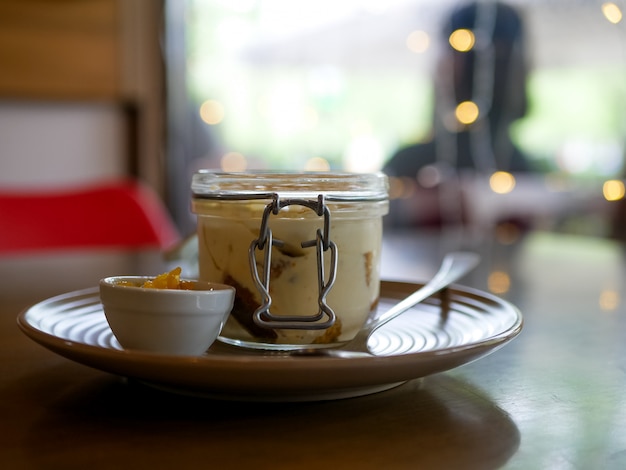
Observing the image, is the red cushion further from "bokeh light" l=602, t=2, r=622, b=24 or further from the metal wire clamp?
"bokeh light" l=602, t=2, r=622, b=24

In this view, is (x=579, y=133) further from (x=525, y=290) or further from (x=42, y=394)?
(x=42, y=394)

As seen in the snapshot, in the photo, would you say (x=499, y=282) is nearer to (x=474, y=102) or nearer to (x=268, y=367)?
(x=268, y=367)

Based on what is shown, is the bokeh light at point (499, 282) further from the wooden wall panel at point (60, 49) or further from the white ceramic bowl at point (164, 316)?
the wooden wall panel at point (60, 49)

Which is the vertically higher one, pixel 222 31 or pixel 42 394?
pixel 222 31

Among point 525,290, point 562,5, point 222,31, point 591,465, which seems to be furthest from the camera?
point 562,5

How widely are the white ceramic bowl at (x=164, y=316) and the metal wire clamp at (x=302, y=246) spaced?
0.02 m

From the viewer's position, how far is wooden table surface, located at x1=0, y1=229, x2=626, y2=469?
0.37m

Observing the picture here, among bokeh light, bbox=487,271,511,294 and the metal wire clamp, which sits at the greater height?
the metal wire clamp

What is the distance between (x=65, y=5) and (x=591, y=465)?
236 cm

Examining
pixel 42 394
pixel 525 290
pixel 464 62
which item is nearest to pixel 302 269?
pixel 42 394

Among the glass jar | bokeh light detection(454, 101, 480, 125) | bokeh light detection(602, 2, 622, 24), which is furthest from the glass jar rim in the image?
bokeh light detection(602, 2, 622, 24)

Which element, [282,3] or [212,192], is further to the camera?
[282,3]

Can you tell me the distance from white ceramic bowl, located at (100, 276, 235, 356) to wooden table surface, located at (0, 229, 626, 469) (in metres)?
0.03

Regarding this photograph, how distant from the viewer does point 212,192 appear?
0.56 metres
